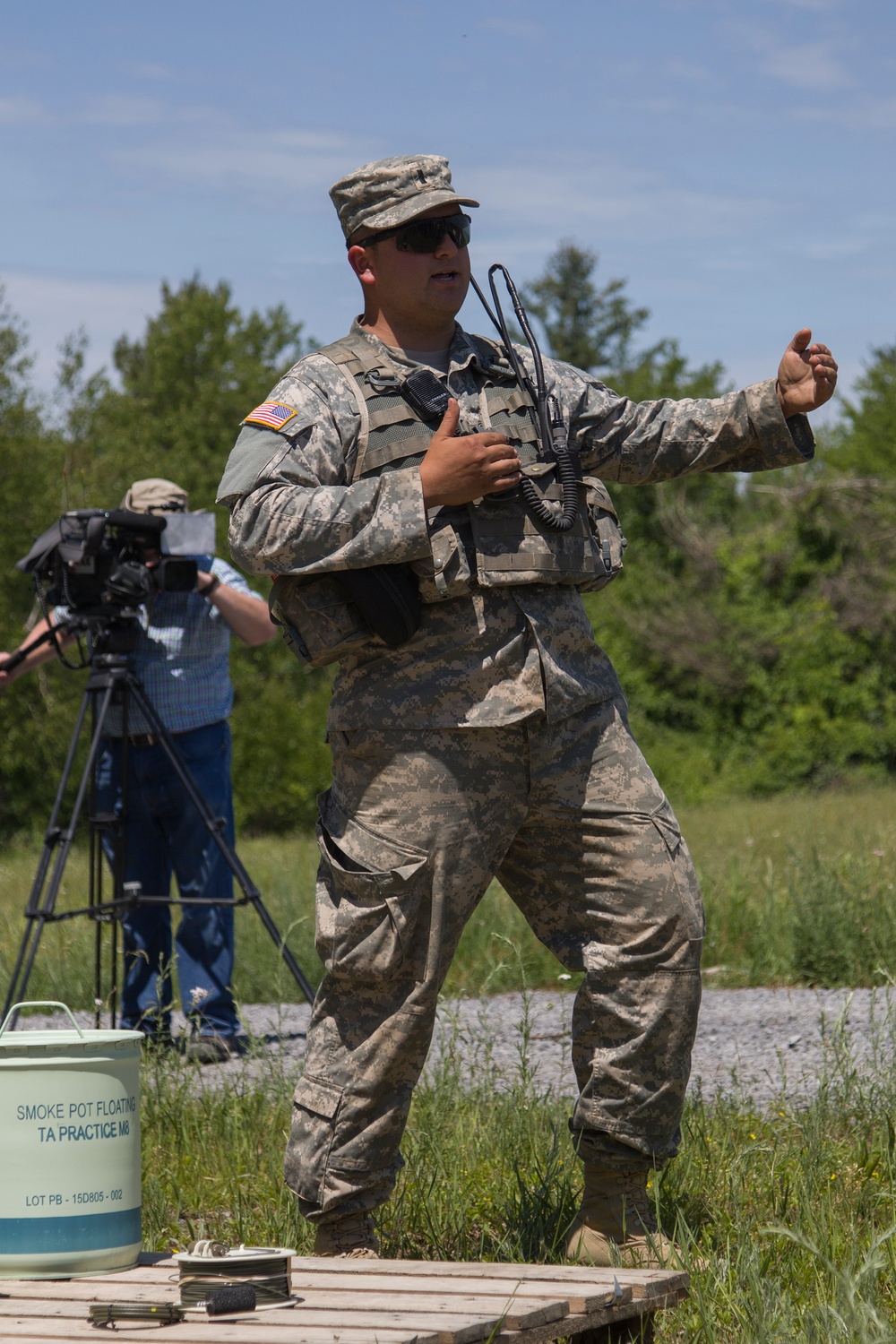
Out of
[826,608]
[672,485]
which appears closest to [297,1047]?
[826,608]

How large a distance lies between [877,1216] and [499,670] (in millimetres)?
1399

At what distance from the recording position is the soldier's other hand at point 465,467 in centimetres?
302

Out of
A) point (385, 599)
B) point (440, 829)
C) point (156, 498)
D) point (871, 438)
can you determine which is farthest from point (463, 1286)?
point (871, 438)

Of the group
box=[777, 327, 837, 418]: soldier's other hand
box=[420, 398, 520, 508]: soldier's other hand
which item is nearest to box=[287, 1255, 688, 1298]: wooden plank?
box=[420, 398, 520, 508]: soldier's other hand

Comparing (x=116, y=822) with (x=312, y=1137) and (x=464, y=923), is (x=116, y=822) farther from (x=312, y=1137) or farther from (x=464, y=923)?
(x=464, y=923)

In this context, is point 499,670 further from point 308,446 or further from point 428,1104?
point 428,1104

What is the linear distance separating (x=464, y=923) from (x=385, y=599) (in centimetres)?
65

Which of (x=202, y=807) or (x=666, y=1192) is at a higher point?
(x=202, y=807)

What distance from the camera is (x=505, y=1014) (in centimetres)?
675

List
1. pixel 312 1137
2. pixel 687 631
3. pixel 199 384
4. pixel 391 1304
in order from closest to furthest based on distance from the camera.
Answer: pixel 391 1304 < pixel 312 1137 < pixel 687 631 < pixel 199 384

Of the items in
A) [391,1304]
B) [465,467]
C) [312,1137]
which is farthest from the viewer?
[312,1137]

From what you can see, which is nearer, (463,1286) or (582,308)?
(463,1286)

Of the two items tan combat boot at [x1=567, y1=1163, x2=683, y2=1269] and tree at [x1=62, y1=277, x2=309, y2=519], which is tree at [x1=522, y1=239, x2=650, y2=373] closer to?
tree at [x1=62, y1=277, x2=309, y2=519]

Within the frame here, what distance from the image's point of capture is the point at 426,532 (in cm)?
303
